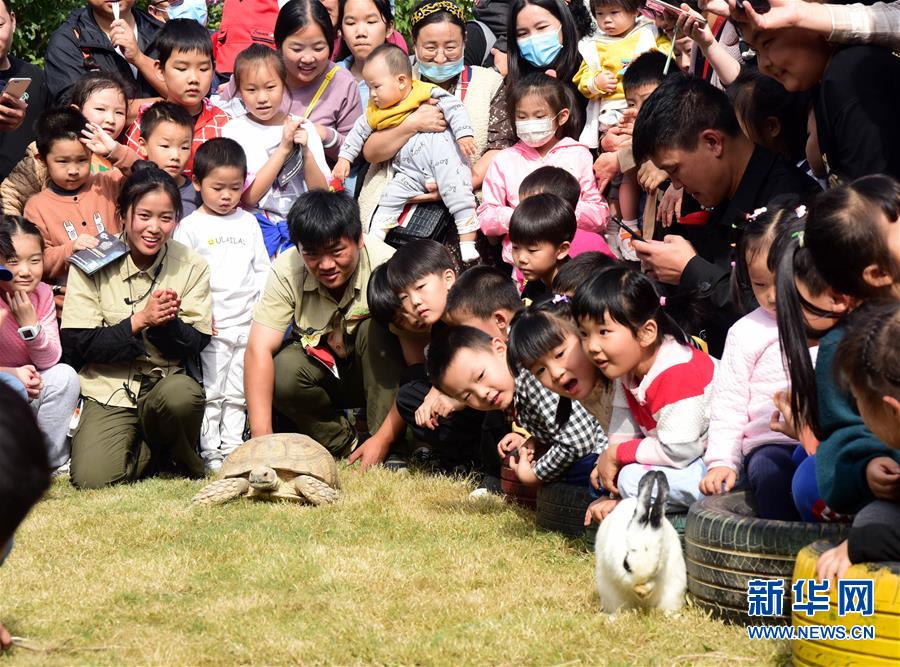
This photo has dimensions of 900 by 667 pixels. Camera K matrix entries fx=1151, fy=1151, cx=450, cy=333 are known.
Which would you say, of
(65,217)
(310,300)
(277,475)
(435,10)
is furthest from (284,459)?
(435,10)

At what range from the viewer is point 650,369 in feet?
14.5

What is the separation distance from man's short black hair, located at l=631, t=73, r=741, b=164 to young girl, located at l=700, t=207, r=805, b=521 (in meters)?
0.73

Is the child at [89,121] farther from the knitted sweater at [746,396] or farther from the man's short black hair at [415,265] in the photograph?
the knitted sweater at [746,396]

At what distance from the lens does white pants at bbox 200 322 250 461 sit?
23.4 feet

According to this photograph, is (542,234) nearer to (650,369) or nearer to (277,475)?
(650,369)

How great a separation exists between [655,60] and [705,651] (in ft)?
12.6

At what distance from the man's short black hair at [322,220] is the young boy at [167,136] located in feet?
4.36

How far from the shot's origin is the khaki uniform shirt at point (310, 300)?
6.84 metres

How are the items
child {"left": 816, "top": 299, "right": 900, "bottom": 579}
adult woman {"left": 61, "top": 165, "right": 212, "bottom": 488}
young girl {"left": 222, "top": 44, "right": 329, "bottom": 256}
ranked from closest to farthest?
child {"left": 816, "top": 299, "right": 900, "bottom": 579} < adult woman {"left": 61, "top": 165, "right": 212, "bottom": 488} < young girl {"left": 222, "top": 44, "right": 329, "bottom": 256}

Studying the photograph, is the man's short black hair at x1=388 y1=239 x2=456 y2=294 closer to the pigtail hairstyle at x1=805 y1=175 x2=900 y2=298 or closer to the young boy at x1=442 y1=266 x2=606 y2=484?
the young boy at x1=442 y1=266 x2=606 y2=484

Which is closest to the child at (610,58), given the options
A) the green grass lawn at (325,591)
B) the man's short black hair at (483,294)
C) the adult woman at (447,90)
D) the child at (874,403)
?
the adult woman at (447,90)

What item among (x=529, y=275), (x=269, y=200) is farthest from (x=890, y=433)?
(x=269, y=200)

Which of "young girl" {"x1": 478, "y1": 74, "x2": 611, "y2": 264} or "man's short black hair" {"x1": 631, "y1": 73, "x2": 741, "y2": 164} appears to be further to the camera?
"young girl" {"x1": 478, "y1": 74, "x2": 611, "y2": 264}

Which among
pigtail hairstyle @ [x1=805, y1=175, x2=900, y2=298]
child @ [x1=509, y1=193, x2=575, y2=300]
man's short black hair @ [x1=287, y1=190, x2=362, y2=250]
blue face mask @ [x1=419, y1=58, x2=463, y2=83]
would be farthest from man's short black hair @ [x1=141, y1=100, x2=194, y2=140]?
pigtail hairstyle @ [x1=805, y1=175, x2=900, y2=298]
